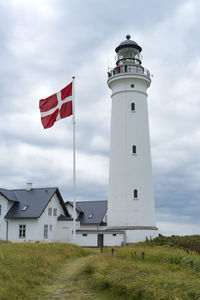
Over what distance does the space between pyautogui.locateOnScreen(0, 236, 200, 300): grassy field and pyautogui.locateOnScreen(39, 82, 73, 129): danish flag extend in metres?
7.01

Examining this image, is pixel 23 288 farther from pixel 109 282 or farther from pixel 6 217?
pixel 6 217

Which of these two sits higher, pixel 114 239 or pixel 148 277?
pixel 114 239

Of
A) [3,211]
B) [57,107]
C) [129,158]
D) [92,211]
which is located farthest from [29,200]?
[57,107]

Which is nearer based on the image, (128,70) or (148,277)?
(148,277)

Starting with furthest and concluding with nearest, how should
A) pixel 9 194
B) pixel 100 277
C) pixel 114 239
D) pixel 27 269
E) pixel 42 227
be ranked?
pixel 9 194
pixel 42 227
pixel 114 239
pixel 27 269
pixel 100 277

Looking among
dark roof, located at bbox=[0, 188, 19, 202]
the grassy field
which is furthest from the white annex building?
the grassy field

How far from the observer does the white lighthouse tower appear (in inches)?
991

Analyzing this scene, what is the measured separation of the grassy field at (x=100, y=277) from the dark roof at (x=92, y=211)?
22.9 meters

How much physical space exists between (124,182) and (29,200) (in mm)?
10495

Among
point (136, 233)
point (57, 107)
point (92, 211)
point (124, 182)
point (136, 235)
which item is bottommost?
point (136, 235)

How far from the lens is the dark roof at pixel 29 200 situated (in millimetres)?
30367

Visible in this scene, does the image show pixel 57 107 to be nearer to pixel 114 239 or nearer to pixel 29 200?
pixel 114 239

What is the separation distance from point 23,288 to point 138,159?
17877mm

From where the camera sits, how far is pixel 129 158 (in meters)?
25.7
